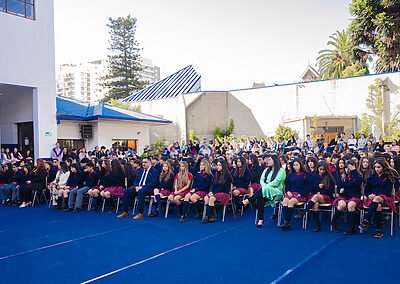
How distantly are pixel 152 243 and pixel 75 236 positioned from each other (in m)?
1.57

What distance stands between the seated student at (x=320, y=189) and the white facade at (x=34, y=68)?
38.9 feet

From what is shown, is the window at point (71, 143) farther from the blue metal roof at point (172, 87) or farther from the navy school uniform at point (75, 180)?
the blue metal roof at point (172, 87)

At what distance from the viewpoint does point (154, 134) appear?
1169 inches

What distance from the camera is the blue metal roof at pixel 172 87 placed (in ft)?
111

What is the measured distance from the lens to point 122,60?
46.2 metres

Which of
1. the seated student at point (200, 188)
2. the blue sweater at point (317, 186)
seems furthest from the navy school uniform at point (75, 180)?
the blue sweater at point (317, 186)

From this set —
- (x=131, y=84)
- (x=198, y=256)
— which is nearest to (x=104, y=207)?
(x=198, y=256)

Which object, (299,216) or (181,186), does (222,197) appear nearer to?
(181,186)

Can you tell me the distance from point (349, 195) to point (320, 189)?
506 mm

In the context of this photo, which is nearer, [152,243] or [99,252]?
[99,252]

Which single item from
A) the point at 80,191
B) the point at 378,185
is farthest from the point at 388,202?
the point at 80,191

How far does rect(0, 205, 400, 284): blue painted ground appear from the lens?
14.9ft

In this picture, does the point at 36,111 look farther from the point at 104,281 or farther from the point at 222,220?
the point at 104,281

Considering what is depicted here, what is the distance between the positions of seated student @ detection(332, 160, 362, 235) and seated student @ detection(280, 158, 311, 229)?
0.59m
